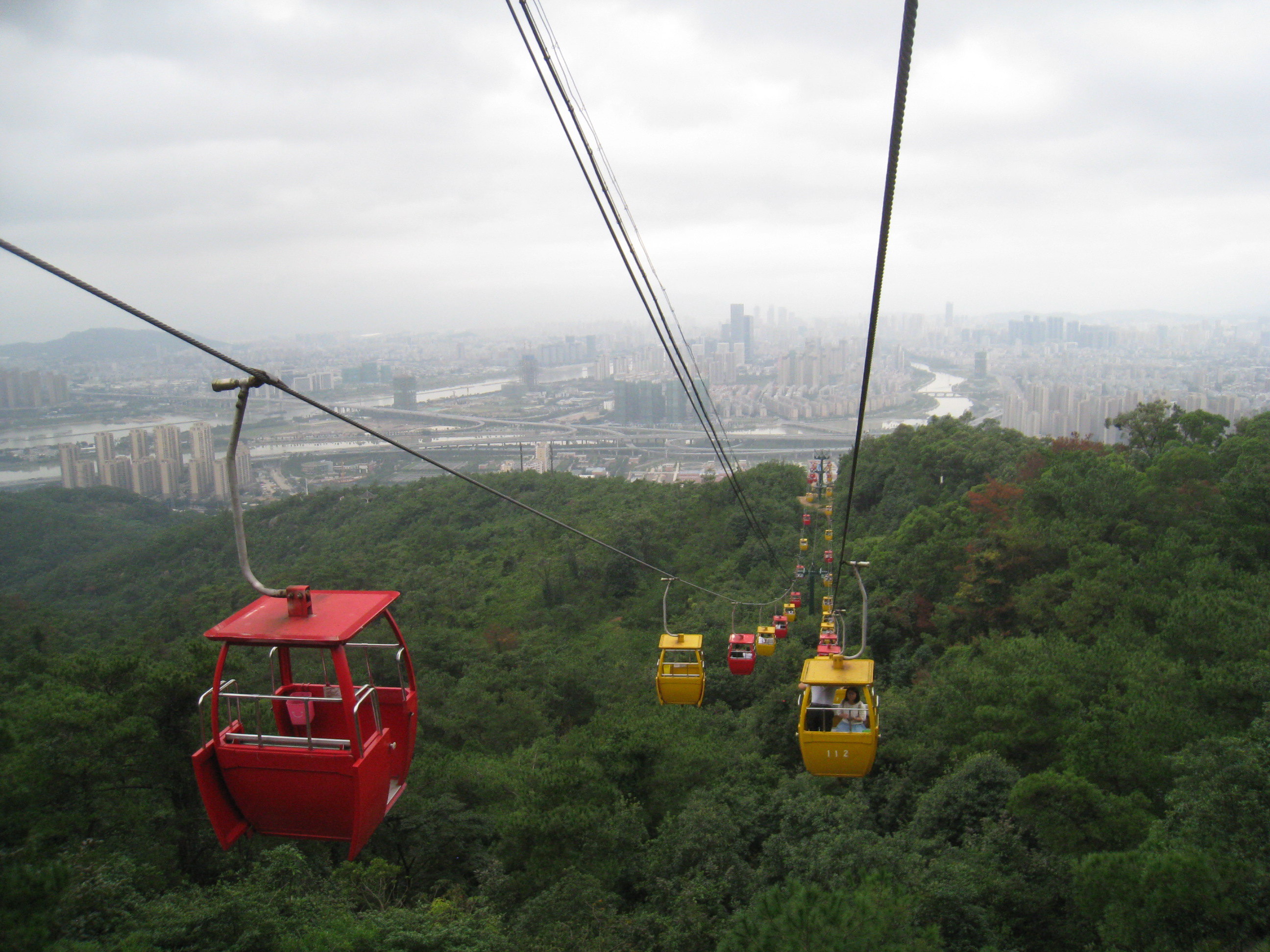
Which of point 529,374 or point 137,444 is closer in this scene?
point 137,444

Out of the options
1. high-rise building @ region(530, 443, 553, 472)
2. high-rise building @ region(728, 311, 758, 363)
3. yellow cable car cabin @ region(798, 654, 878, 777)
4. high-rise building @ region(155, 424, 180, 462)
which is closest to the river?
high-rise building @ region(728, 311, 758, 363)

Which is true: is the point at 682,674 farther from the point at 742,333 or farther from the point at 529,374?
the point at 529,374

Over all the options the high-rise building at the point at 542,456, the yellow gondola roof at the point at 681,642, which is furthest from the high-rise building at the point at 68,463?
the yellow gondola roof at the point at 681,642

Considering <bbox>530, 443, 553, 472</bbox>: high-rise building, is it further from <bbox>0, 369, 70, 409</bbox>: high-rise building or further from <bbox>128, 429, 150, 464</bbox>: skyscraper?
<bbox>0, 369, 70, 409</bbox>: high-rise building

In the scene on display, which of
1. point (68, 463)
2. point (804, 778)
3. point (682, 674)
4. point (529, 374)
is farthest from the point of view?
point (529, 374)

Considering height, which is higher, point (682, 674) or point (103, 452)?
point (682, 674)

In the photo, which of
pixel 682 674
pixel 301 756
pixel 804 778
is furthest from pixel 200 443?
pixel 301 756

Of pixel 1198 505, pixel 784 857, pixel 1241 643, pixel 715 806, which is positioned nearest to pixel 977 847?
pixel 784 857
